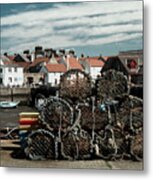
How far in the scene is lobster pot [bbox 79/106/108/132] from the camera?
8.46 ft

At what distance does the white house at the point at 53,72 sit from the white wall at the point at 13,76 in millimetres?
109

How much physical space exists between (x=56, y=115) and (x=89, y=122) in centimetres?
16

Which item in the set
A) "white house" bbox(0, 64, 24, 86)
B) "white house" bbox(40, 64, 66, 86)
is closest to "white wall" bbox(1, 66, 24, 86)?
"white house" bbox(0, 64, 24, 86)

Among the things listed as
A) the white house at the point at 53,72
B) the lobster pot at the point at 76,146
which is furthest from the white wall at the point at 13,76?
the lobster pot at the point at 76,146

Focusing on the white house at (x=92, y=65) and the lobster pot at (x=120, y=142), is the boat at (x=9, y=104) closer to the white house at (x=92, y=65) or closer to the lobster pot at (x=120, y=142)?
the white house at (x=92, y=65)

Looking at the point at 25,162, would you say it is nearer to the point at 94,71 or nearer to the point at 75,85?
the point at 75,85

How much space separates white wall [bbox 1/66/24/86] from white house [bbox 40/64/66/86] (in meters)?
0.11

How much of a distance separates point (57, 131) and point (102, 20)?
55cm

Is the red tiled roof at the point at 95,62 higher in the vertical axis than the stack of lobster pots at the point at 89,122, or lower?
higher

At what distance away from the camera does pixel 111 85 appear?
258cm

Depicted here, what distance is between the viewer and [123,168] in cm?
255

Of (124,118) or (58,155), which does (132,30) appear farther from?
(58,155)

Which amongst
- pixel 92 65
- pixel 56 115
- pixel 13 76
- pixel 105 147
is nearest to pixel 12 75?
pixel 13 76

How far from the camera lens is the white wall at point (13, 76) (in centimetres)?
264
